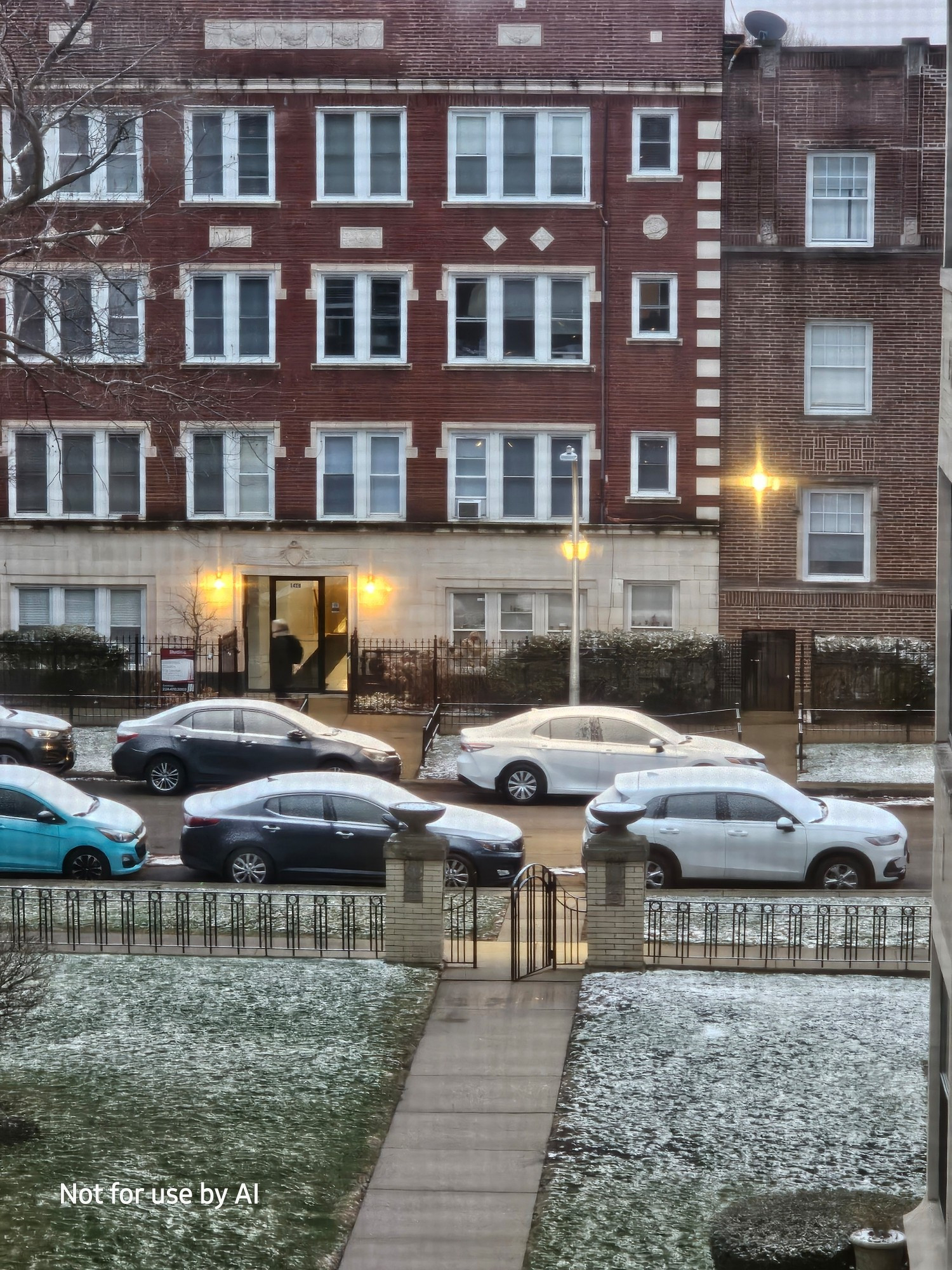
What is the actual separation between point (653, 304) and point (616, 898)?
809 inches

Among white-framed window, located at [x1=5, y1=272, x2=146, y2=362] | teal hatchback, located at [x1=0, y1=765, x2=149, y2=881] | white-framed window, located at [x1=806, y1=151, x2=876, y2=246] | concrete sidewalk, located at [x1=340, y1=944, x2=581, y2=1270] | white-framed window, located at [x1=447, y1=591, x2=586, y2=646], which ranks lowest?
concrete sidewalk, located at [x1=340, y1=944, x2=581, y2=1270]

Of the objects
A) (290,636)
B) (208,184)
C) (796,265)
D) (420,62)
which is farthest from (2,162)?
(796,265)

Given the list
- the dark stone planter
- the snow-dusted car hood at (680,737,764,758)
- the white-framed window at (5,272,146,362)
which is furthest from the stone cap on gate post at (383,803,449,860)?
the white-framed window at (5,272,146,362)

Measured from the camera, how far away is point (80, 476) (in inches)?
1374

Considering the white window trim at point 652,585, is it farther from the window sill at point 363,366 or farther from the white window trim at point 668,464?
the window sill at point 363,366

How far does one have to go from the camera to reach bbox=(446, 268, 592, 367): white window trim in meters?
34.2

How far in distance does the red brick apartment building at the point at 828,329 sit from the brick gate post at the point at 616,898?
18.8m

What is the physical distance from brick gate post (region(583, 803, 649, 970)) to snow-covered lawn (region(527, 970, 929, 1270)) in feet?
1.04

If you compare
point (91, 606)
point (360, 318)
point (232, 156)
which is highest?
point (232, 156)

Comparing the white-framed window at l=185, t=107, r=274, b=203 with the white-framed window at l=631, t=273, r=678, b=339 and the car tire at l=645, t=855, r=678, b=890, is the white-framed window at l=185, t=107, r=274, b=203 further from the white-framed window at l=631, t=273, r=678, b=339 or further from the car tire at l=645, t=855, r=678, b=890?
the car tire at l=645, t=855, r=678, b=890

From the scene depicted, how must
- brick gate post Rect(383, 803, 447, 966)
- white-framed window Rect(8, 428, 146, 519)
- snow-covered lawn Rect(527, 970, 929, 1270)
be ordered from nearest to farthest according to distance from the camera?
snow-covered lawn Rect(527, 970, 929, 1270) < brick gate post Rect(383, 803, 447, 966) < white-framed window Rect(8, 428, 146, 519)

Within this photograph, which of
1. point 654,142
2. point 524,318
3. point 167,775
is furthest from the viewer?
point 524,318

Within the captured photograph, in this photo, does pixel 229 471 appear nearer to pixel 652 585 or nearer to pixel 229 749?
pixel 652 585

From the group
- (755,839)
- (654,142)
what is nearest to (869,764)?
(755,839)
